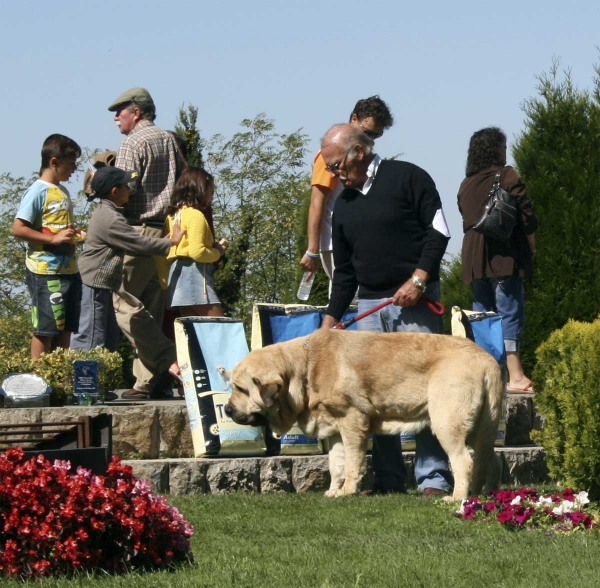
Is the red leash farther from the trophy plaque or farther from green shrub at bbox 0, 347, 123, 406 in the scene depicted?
the trophy plaque

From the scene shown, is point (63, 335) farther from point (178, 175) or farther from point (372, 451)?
point (372, 451)

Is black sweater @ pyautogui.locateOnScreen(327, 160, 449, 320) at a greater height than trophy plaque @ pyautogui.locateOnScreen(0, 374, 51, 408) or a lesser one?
greater

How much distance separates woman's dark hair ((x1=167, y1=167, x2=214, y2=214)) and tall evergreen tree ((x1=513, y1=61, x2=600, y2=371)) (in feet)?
13.3

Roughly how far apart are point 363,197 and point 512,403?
8.87 feet

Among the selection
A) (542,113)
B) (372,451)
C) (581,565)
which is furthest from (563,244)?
(581,565)

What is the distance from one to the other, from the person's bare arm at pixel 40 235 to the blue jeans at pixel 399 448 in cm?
279

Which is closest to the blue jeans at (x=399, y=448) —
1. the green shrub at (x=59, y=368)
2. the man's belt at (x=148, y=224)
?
the green shrub at (x=59, y=368)

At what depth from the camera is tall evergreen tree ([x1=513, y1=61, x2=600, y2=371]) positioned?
11.5m

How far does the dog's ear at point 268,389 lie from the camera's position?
22.5 ft

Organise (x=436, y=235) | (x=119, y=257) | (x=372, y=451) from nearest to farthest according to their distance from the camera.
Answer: (x=436, y=235)
(x=372, y=451)
(x=119, y=257)

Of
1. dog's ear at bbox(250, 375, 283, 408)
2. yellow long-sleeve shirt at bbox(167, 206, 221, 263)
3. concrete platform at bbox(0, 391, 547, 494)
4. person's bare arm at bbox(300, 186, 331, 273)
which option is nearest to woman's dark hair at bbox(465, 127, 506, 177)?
person's bare arm at bbox(300, 186, 331, 273)

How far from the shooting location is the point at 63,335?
923cm

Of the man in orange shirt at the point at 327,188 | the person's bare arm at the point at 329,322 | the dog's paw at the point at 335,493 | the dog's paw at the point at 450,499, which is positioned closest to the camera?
the dog's paw at the point at 450,499

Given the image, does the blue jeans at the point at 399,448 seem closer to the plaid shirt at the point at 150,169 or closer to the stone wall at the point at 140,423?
the stone wall at the point at 140,423
